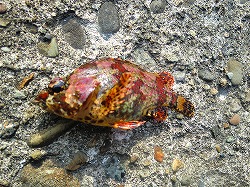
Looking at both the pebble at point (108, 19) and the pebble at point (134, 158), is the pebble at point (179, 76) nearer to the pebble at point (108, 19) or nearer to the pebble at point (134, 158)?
the pebble at point (108, 19)

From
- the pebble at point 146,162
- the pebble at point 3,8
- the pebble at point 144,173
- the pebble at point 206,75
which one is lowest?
the pebble at point 144,173

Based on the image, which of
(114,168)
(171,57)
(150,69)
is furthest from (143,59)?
(114,168)

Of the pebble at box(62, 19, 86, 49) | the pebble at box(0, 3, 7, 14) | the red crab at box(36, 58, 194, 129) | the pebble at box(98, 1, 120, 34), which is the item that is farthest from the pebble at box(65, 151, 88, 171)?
the pebble at box(0, 3, 7, 14)

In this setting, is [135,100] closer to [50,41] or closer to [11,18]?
[50,41]

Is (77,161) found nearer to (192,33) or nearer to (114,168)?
(114,168)

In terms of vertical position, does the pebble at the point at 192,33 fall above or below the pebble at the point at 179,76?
above

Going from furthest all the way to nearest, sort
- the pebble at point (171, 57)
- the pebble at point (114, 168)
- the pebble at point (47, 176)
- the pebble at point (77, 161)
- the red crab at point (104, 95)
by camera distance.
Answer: the pebble at point (171, 57) < the pebble at point (114, 168) < the pebble at point (77, 161) < the pebble at point (47, 176) < the red crab at point (104, 95)

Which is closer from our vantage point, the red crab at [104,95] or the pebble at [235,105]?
the red crab at [104,95]

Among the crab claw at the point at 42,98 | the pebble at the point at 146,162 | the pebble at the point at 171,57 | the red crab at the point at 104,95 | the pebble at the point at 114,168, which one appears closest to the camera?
the red crab at the point at 104,95

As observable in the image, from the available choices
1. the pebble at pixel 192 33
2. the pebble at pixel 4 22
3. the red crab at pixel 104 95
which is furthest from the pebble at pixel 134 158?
the pebble at pixel 4 22
